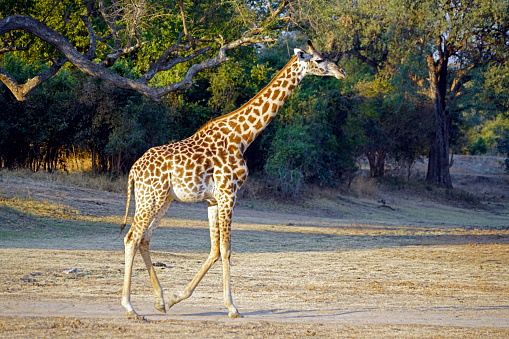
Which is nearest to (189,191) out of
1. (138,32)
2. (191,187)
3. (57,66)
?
(191,187)

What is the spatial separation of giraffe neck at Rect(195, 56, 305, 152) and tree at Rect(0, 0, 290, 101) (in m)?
6.81

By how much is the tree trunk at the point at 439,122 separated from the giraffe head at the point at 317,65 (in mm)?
28724

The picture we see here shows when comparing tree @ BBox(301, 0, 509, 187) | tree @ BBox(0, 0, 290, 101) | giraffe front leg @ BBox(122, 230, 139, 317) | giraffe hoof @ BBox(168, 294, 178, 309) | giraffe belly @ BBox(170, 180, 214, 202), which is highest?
tree @ BBox(301, 0, 509, 187)

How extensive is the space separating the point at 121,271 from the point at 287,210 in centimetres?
1518

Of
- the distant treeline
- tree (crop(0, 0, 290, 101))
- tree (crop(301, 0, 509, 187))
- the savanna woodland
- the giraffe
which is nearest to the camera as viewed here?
the giraffe

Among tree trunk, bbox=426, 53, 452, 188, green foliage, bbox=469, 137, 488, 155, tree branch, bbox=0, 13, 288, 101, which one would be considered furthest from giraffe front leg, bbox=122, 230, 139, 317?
green foliage, bbox=469, 137, 488, 155

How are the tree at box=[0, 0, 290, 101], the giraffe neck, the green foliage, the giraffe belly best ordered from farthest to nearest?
the green foliage
the tree at box=[0, 0, 290, 101]
the giraffe neck
the giraffe belly

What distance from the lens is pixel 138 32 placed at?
61.6ft

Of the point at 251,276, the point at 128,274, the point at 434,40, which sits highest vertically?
the point at 434,40

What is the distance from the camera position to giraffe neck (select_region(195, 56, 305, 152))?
759 cm

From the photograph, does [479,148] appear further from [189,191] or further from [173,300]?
[173,300]

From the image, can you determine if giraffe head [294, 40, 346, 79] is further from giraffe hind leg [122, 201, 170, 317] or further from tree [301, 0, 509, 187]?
tree [301, 0, 509, 187]

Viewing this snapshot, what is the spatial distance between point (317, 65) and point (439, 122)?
94.8ft

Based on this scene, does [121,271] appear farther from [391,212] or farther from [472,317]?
[391,212]
